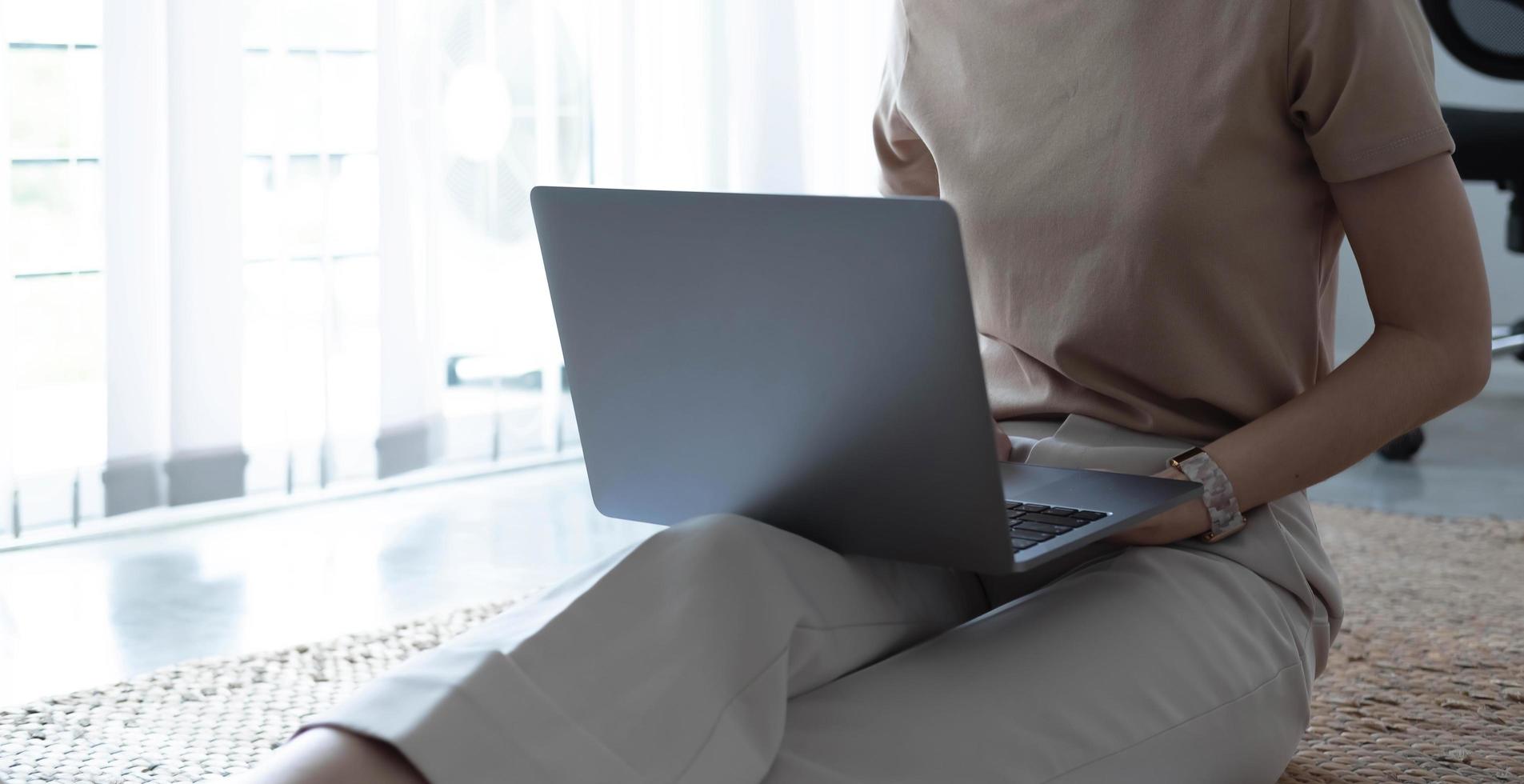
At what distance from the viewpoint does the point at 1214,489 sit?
93 centimetres

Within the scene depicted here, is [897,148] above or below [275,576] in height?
above

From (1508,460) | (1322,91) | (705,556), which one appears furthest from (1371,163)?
(1508,460)

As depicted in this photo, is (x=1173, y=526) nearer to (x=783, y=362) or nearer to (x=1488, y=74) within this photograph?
(x=783, y=362)

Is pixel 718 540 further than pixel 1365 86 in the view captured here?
No

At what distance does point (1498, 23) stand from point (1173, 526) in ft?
6.89

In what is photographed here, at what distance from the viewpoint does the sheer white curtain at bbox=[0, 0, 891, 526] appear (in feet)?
6.83

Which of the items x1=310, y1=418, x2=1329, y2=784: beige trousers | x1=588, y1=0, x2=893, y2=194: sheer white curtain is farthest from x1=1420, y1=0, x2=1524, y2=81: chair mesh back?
x1=310, y1=418, x2=1329, y2=784: beige trousers

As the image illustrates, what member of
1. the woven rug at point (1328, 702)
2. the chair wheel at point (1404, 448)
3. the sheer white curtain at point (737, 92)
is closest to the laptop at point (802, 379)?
the woven rug at point (1328, 702)

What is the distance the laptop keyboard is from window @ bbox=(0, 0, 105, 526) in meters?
1.64

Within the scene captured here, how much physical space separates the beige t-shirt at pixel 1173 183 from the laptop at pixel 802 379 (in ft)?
0.47

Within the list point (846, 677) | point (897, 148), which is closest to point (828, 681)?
point (846, 677)

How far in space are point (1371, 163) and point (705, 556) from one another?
49 centimetres

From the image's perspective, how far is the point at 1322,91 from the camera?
0.91 metres

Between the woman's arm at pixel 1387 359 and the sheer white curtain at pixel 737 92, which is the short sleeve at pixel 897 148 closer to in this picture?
the woman's arm at pixel 1387 359
